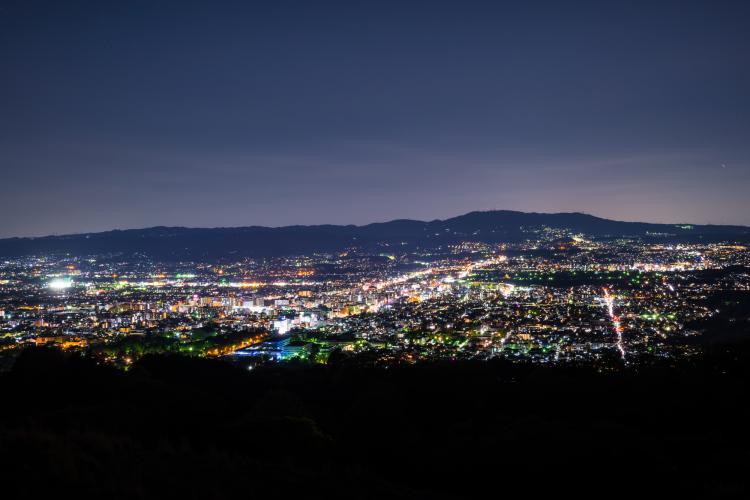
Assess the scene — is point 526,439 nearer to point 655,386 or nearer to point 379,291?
point 655,386

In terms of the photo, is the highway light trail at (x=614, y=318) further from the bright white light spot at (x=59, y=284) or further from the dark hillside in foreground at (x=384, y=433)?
the bright white light spot at (x=59, y=284)

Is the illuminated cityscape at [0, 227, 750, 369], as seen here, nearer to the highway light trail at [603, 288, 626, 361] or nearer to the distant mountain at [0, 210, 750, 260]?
the highway light trail at [603, 288, 626, 361]

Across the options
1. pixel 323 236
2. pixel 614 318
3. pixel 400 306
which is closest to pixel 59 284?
pixel 400 306

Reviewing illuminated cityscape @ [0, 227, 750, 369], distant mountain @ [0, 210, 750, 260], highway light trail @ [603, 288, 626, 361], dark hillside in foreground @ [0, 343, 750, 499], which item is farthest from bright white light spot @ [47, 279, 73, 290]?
highway light trail @ [603, 288, 626, 361]

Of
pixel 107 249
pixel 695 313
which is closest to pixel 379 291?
pixel 695 313

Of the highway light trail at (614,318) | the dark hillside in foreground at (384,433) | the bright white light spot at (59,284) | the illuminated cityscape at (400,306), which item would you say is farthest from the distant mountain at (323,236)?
the dark hillside in foreground at (384,433)

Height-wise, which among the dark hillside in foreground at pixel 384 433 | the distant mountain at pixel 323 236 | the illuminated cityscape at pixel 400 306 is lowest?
the illuminated cityscape at pixel 400 306
